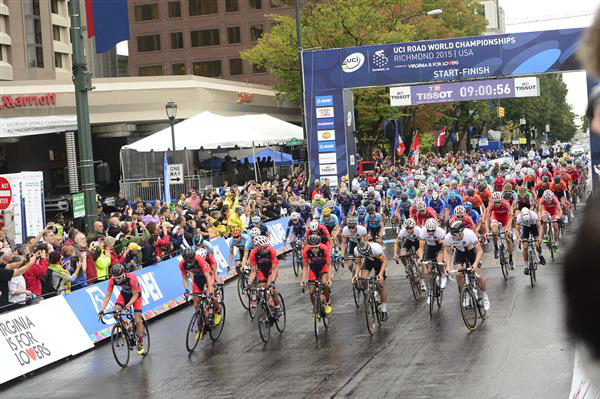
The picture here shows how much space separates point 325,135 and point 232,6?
45837 millimetres

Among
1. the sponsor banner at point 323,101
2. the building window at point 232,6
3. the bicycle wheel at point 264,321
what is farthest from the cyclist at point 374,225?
the building window at point 232,6

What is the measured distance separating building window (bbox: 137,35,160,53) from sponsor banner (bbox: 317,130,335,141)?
47.2 metres

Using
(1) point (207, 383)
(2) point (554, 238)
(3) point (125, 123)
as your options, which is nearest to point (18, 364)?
(1) point (207, 383)

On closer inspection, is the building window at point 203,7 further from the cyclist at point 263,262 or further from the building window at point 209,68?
the cyclist at point 263,262

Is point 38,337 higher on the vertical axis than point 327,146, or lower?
lower

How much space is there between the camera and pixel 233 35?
82938 mm

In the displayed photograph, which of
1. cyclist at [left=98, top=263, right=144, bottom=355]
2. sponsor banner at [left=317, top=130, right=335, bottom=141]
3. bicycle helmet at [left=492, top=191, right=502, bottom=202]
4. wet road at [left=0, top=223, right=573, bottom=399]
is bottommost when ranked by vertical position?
wet road at [left=0, top=223, right=573, bottom=399]

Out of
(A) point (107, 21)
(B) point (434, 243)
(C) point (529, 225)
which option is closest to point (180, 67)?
(A) point (107, 21)

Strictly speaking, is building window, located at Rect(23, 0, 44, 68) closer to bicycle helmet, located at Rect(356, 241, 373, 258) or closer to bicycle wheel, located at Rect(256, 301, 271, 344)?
bicycle wheel, located at Rect(256, 301, 271, 344)

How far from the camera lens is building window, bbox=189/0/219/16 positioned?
82812mm

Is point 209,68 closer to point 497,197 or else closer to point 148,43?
point 148,43

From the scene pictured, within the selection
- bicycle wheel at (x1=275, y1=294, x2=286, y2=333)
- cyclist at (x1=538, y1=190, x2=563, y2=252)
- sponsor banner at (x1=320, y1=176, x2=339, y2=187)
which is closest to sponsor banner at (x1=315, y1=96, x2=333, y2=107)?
sponsor banner at (x1=320, y1=176, x2=339, y2=187)

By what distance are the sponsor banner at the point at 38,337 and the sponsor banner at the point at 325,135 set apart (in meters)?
23.6

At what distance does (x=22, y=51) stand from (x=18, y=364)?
51465mm
